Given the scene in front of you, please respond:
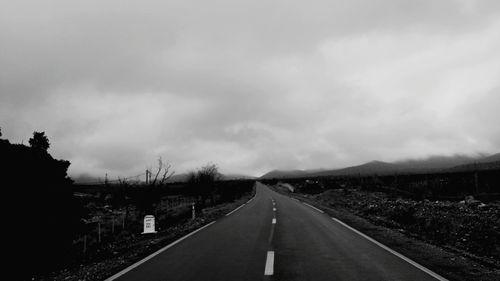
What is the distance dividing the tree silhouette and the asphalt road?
1437 cm

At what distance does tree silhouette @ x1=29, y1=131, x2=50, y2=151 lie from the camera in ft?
73.5

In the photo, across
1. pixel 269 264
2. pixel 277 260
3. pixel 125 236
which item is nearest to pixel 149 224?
pixel 277 260

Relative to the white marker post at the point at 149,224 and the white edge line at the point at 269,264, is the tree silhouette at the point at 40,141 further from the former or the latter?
the white edge line at the point at 269,264

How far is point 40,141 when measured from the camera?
917 inches

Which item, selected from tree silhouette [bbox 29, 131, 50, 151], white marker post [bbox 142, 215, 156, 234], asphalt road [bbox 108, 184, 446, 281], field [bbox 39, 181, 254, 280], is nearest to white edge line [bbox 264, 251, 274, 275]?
asphalt road [bbox 108, 184, 446, 281]

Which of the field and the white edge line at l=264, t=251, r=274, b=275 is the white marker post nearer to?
the field

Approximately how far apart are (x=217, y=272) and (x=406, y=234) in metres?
8.87

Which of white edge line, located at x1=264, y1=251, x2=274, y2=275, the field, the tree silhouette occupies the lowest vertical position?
the field

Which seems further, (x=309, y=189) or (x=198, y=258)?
(x=309, y=189)

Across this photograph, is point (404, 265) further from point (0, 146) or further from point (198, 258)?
point (0, 146)

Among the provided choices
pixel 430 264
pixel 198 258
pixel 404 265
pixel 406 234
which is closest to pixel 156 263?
pixel 198 258

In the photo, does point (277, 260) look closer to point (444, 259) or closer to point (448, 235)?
point (444, 259)

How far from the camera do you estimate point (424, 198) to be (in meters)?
25.6

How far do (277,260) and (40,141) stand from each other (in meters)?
20.3
